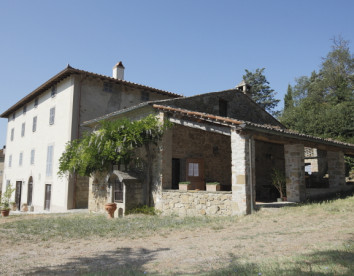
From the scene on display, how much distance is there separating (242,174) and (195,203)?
6.81 ft

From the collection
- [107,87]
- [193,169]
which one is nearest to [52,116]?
[107,87]

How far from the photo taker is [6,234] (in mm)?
8055

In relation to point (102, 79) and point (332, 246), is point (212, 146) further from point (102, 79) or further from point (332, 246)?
point (332, 246)

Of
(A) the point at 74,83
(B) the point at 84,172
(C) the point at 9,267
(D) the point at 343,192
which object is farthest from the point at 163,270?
(A) the point at 74,83

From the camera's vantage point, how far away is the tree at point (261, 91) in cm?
3806

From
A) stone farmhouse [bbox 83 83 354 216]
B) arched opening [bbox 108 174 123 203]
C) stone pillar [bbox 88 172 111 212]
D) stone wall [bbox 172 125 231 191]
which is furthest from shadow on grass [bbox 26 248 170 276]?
stone pillar [bbox 88 172 111 212]

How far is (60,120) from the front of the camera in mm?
15875

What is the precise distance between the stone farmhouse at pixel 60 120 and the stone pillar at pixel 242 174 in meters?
9.15

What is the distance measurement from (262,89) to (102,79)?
28.1 m

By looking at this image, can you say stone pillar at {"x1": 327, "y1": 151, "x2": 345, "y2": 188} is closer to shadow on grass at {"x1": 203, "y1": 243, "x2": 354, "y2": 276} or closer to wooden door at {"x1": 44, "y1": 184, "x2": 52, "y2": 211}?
shadow on grass at {"x1": 203, "y1": 243, "x2": 354, "y2": 276}

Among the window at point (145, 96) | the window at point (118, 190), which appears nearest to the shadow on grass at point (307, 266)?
the window at point (118, 190)

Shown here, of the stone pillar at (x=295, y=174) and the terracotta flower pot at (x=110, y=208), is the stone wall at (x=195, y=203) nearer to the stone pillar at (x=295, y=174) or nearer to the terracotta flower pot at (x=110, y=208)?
the terracotta flower pot at (x=110, y=208)

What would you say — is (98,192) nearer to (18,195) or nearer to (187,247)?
(187,247)

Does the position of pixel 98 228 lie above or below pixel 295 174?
below
